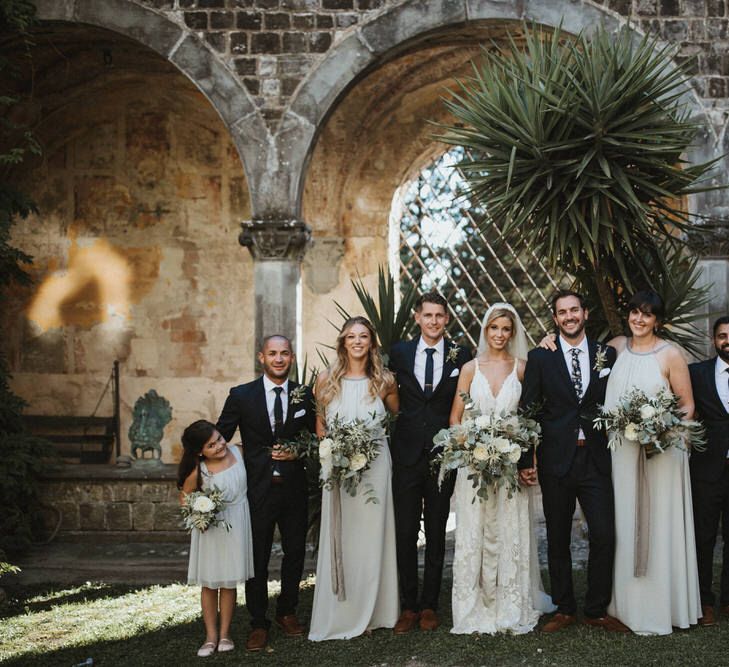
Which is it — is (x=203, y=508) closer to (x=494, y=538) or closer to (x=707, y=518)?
(x=494, y=538)

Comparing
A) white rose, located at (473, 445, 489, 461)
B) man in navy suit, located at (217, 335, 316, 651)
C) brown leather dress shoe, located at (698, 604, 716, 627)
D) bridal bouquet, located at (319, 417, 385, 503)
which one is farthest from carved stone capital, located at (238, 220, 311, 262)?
brown leather dress shoe, located at (698, 604, 716, 627)

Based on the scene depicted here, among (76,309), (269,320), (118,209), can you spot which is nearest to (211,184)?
(118,209)

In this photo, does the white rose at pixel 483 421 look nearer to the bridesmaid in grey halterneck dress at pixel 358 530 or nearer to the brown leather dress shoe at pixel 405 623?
the bridesmaid in grey halterneck dress at pixel 358 530

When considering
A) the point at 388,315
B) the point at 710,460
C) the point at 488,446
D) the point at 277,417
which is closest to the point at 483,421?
the point at 488,446

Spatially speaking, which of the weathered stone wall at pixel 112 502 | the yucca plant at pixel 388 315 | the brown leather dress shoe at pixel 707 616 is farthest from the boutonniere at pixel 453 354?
the weathered stone wall at pixel 112 502

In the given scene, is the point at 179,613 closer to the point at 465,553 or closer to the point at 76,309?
the point at 465,553

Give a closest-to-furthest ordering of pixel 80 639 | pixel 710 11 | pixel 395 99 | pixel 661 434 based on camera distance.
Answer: pixel 661 434
pixel 80 639
pixel 710 11
pixel 395 99

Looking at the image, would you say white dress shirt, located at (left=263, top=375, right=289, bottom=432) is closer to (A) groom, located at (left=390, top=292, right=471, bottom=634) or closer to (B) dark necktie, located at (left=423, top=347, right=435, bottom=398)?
(A) groom, located at (left=390, top=292, right=471, bottom=634)

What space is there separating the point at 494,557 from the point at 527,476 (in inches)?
18.9

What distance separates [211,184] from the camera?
11539 mm

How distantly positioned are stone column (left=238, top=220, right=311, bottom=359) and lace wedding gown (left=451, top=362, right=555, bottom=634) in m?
3.24

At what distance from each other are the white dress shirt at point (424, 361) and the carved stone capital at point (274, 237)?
3000mm

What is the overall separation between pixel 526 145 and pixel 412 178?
5867 mm

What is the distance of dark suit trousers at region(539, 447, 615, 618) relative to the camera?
4.91m
